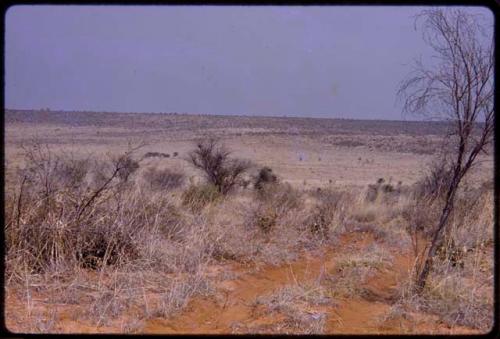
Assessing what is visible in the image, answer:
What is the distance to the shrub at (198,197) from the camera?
32.4 feet

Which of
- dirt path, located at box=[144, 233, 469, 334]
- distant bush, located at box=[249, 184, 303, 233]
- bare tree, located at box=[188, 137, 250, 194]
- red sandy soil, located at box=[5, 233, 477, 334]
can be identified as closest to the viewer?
red sandy soil, located at box=[5, 233, 477, 334]

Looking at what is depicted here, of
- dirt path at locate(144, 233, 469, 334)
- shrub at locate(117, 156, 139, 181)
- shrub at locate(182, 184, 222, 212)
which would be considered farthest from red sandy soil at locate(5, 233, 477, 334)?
shrub at locate(182, 184, 222, 212)

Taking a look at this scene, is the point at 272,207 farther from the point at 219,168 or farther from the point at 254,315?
the point at 219,168

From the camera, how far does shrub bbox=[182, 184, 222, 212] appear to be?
987cm

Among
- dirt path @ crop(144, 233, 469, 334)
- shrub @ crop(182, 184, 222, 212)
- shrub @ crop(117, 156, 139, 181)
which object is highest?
shrub @ crop(117, 156, 139, 181)

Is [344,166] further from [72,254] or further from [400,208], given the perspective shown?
[72,254]

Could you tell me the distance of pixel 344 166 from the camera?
36844 millimetres

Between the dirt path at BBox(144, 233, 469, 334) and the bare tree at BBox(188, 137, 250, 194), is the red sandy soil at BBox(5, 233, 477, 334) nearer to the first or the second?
the dirt path at BBox(144, 233, 469, 334)

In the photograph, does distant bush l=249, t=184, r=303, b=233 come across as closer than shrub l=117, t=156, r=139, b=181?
No

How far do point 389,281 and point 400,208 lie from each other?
5.99 m

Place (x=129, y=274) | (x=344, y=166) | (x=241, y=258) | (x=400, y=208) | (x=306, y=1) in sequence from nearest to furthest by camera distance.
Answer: (x=306, y=1) → (x=129, y=274) → (x=241, y=258) → (x=400, y=208) → (x=344, y=166)


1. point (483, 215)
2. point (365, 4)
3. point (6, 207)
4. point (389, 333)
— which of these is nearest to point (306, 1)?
point (365, 4)

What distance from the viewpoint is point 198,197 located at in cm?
1106

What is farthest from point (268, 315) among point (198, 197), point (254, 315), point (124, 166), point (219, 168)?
point (219, 168)
